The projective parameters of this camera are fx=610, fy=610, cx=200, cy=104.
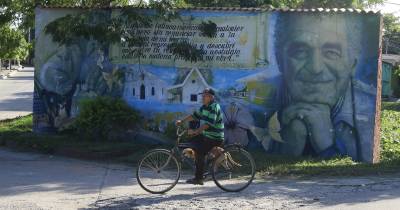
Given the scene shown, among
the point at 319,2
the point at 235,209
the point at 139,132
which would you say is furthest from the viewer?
the point at 319,2

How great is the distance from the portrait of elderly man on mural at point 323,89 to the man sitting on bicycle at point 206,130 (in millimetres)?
4095

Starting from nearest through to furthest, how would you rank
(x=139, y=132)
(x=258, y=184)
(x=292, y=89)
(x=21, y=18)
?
(x=258, y=184)
(x=292, y=89)
(x=139, y=132)
(x=21, y=18)

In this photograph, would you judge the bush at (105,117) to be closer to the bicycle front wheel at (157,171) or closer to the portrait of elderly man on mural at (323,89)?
the portrait of elderly man on mural at (323,89)

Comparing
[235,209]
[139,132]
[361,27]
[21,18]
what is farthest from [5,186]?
[21,18]

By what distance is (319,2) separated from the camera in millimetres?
25109

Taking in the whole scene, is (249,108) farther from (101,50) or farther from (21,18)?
(21,18)

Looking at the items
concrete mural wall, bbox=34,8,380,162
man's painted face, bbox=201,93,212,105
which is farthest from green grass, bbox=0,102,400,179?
man's painted face, bbox=201,93,212,105

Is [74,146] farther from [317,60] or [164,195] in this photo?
[317,60]

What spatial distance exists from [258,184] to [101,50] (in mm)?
5890

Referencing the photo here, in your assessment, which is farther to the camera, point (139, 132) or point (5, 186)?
point (139, 132)

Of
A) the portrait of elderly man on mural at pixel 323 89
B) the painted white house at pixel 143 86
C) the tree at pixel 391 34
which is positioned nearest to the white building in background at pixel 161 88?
the painted white house at pixel 143 86

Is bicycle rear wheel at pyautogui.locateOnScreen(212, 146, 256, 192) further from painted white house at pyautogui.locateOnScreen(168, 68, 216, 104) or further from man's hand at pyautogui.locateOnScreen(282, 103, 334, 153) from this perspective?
painted white house at pyautogui.locateOnScreen(168, 68, 216, 104)

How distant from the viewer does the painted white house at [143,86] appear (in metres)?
13.8

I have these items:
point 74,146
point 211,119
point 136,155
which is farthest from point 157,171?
point 74,146
